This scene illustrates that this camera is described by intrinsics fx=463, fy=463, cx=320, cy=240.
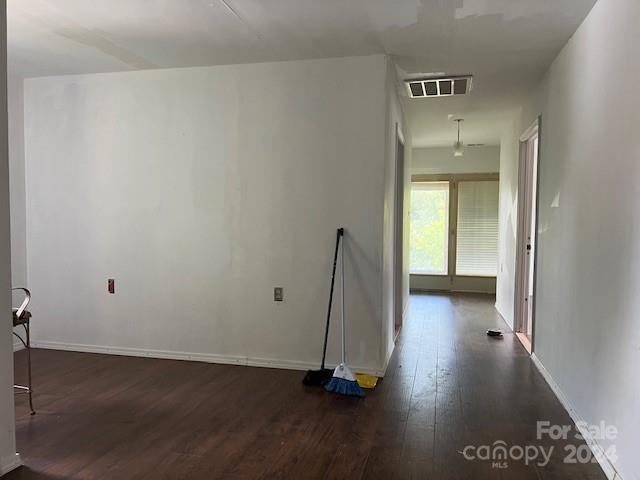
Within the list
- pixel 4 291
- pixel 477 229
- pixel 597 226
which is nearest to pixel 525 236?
pixel 597 226

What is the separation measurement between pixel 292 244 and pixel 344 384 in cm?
116

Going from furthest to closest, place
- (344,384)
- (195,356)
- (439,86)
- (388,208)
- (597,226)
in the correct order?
(439,86) → (195,356) → (388,208) → (344,384) → (597,226)

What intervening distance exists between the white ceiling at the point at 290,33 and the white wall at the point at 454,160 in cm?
375

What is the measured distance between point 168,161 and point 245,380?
192 centimetres

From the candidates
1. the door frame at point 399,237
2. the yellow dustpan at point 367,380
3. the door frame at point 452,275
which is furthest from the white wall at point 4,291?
the door frame at point 452,275

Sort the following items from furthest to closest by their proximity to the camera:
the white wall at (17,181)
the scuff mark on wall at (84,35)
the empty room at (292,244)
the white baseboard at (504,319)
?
1. the white baseboard at (504,319)
2. the white wall at (17,181)
3. the scuff mark on wall at (84,35)
4. the empty room at (292,244)

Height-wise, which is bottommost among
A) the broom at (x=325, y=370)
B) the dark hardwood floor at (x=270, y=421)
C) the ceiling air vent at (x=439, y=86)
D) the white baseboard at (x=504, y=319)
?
the dark hardwood floor at (x=270, y=421)

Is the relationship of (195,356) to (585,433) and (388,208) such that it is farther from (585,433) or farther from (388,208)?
(585,433)

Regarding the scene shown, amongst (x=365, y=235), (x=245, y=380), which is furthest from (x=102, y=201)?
(x=365, y=235)

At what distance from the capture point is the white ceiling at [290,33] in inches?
106

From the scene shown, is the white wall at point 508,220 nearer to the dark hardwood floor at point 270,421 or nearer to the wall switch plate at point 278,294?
the dark hardwood floor at point 270,421

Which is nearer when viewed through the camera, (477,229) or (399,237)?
(399,237)

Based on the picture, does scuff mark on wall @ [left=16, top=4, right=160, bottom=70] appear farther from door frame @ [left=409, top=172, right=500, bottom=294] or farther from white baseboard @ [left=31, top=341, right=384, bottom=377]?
Answer: door frame @ [left=409, top=172, right=500, bottom=294]

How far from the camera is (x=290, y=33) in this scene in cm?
308
